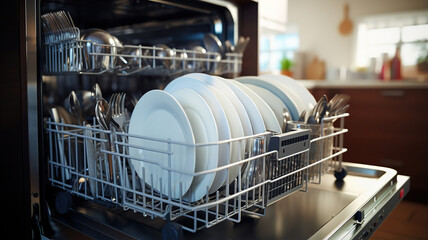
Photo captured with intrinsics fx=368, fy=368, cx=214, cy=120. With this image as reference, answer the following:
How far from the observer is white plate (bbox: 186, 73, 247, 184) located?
670 millimetres

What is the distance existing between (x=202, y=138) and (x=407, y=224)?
2.13m

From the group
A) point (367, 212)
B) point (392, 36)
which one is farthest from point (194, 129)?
point (392, 36)

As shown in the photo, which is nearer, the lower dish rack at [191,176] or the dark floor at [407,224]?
the lower dish rack at [191,176]

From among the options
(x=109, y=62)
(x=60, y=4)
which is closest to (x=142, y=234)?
(x=109, y=62)

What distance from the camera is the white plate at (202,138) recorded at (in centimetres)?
62

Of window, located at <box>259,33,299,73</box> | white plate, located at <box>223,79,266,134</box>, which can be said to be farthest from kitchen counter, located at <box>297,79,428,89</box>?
white plate, located at <box>223,79,266,134</box>

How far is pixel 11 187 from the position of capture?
74cm

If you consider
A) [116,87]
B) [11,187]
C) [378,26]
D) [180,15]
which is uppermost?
[378,26]

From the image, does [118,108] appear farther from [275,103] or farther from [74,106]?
[275,103]

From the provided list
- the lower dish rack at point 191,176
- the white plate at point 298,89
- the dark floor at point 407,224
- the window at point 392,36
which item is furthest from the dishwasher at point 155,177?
the window at point 392,36

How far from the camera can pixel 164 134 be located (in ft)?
2.16

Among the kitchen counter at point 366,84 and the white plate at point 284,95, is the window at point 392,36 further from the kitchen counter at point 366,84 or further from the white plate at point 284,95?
the white plate at point 284,95

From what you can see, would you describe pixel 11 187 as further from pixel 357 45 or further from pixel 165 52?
pixel 357 45

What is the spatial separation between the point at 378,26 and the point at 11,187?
3724mm
